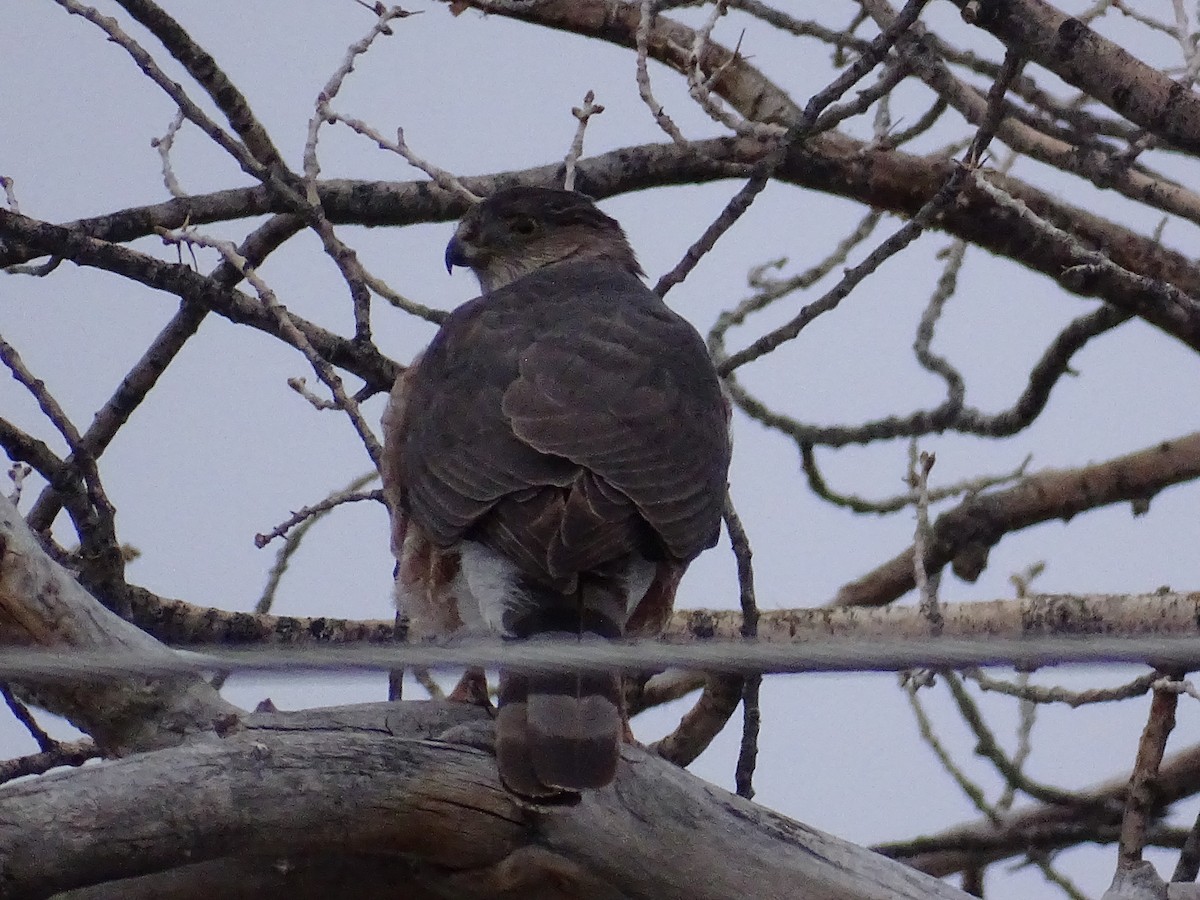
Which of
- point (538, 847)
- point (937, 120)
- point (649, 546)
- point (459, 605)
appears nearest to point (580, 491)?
point (649, 546)

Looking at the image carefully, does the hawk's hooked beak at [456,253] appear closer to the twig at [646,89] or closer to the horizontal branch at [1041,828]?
the twig at [646,89]

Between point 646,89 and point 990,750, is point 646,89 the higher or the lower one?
the higher one

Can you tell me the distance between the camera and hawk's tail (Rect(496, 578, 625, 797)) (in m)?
2.76

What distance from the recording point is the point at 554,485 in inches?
137

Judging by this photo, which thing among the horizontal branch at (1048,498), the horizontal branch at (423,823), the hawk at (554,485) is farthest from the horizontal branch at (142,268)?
the horizontal branch at (1048,498)

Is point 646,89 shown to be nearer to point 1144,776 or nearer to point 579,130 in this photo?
point 579,130

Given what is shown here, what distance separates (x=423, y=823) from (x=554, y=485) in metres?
0.93

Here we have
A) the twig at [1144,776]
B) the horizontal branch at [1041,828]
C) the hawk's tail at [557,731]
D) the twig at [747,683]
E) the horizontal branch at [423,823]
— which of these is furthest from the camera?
the horizontal branch at [1041,828]

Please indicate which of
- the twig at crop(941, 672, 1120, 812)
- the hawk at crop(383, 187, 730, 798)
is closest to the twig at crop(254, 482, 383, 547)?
the hawk at crop(383, 187, 730, 798)

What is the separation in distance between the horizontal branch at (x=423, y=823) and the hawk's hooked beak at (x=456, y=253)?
8.15ft

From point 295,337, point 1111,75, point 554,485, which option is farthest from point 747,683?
point 1111,75

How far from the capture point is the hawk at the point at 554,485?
2.92m

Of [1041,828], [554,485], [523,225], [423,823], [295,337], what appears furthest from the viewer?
[523,225]

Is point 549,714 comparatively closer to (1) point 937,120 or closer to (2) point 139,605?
(2) point 139,605
